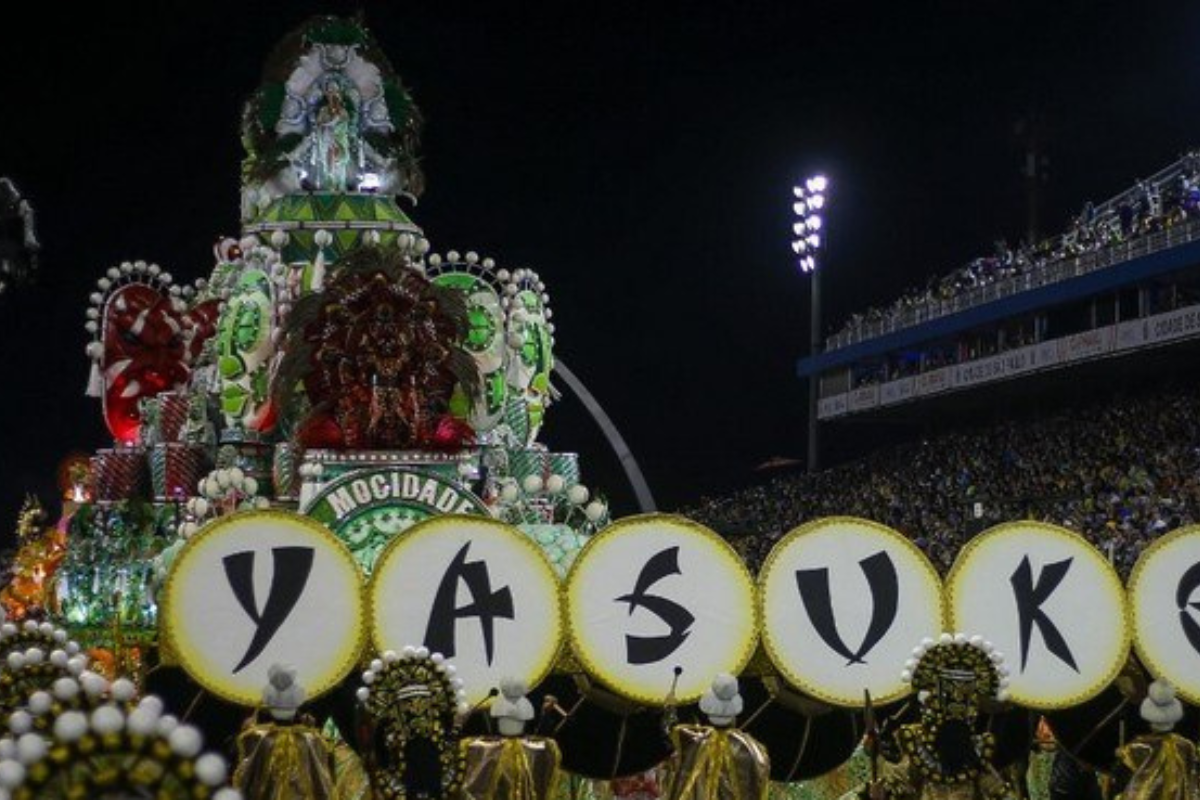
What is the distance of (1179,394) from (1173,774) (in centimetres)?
2458

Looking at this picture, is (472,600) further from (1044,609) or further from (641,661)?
(1044,609)

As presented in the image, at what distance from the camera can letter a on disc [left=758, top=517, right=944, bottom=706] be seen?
1188 cm

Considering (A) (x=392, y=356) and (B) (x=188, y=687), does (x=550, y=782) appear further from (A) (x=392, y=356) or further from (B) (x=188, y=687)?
(A) (x=392, y=356)

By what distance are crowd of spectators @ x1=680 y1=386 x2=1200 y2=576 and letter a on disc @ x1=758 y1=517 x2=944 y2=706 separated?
593 inches

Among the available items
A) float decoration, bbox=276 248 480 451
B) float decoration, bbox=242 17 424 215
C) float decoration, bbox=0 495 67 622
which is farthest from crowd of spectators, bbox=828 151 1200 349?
float decoration, bbox=0 495 67 622

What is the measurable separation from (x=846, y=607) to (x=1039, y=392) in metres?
30.2

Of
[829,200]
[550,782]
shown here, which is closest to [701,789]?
[550,782]

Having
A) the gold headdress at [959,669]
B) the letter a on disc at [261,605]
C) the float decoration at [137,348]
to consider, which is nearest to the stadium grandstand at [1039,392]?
the float decoration at [137,348]

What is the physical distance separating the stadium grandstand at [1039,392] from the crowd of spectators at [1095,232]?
0.15 feet

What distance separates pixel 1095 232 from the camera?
37.3m

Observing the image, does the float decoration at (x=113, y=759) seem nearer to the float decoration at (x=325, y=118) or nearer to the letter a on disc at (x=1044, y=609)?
the letter a on disc at (x=1044, y=609)

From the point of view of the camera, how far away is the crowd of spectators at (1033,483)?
3036 cm

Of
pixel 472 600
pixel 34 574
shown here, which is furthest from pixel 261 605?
pixel 34 574

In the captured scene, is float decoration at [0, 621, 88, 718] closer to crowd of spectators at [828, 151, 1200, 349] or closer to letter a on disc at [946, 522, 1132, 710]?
letter a on disc at [946, 522, 1132, 710]
